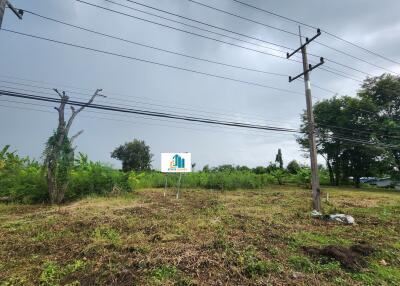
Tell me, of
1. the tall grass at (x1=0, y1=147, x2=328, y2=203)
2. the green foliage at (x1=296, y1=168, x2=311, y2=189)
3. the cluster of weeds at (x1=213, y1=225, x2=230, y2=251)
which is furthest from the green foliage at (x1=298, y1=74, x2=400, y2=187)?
the cluster of weeds at (x1=213, y1=225, x2=230, y2=251)

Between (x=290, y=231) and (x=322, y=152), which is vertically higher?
(x=322, y=152)

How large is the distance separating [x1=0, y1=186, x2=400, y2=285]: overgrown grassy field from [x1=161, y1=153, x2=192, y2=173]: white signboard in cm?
542

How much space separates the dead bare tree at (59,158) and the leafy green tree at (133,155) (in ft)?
83.7

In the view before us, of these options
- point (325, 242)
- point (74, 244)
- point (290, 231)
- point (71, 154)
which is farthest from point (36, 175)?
point (325, 242)

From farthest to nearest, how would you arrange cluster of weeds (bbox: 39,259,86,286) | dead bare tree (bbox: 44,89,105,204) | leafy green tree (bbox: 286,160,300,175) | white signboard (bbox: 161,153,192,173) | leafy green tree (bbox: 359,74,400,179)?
leafy green tree (bbox: 286,160,300,175), leafy green tree (bbox: 359,74,400,179), white signboard (bbox: 161,153,192,173), dead bare tree (bbox: 44,89,105,204), cluster of weeds (bbox: 39,259,86,286)

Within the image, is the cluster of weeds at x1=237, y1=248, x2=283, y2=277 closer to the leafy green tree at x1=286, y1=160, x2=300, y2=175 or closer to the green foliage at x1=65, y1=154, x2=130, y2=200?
the green foliage at x1=65, y1=154, x2=130, y2=200

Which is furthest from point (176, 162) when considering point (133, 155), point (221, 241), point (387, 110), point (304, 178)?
point (133, 155)

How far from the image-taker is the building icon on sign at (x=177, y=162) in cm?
1366

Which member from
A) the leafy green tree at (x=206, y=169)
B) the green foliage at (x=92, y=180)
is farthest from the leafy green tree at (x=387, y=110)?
the green foliage at (x=92, y=180)

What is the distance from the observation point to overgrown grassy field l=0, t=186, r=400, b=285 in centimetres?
394

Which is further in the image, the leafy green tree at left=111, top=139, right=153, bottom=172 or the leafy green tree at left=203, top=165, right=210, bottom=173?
the leafy green tree at left=111, top=139, right=153, bottom=172

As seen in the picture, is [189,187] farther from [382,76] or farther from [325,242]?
[382,76]

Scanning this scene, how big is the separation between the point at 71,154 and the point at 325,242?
33.5ft

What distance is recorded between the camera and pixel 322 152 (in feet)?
85.0
